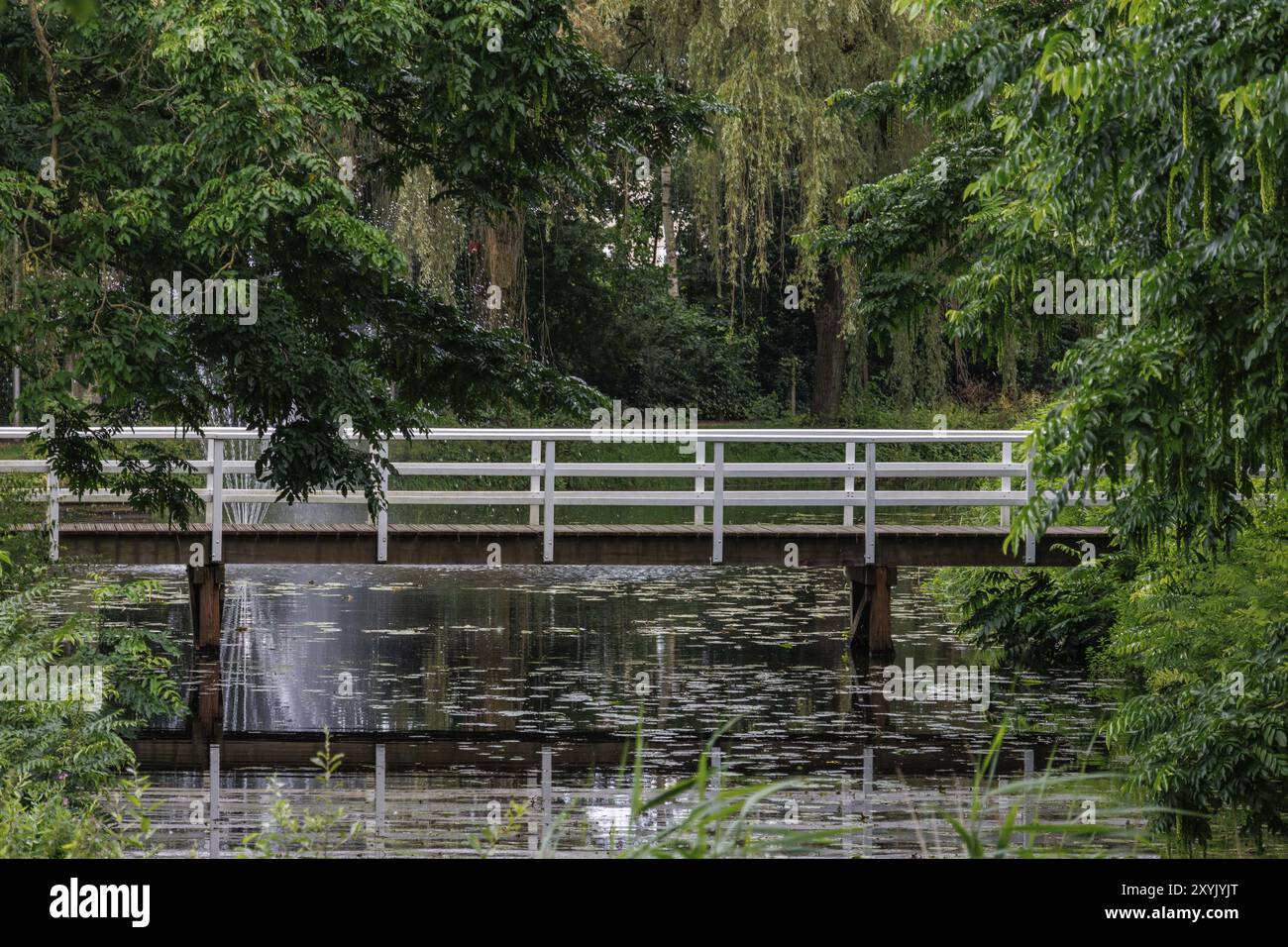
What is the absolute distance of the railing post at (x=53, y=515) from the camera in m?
15.2

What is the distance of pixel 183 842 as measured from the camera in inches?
358

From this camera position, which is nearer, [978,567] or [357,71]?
[357,71]

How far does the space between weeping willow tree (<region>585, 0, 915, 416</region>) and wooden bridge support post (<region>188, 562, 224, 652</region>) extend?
8.15 m

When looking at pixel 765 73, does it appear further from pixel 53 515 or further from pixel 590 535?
pixel 53 515

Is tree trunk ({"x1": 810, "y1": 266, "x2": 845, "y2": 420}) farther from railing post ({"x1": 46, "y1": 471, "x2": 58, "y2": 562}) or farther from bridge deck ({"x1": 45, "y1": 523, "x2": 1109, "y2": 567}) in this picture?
railing post ({"x1": 46, "y1": 471, "x2": 58, "y2": 562})

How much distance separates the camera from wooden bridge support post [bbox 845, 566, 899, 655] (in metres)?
17.3

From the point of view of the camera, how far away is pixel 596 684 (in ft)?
49.5

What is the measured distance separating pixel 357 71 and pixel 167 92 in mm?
1819

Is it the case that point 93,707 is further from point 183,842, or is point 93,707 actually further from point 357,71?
point 357,71

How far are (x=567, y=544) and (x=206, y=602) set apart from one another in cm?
357

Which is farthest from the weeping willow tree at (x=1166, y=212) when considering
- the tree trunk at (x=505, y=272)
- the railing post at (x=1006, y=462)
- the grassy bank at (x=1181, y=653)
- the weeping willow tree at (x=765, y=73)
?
the tree trunk at (x=505, y=272)

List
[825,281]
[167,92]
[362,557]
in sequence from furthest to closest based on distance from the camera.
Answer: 1. [825,281]
2. [362,557]
3. [167,92]
